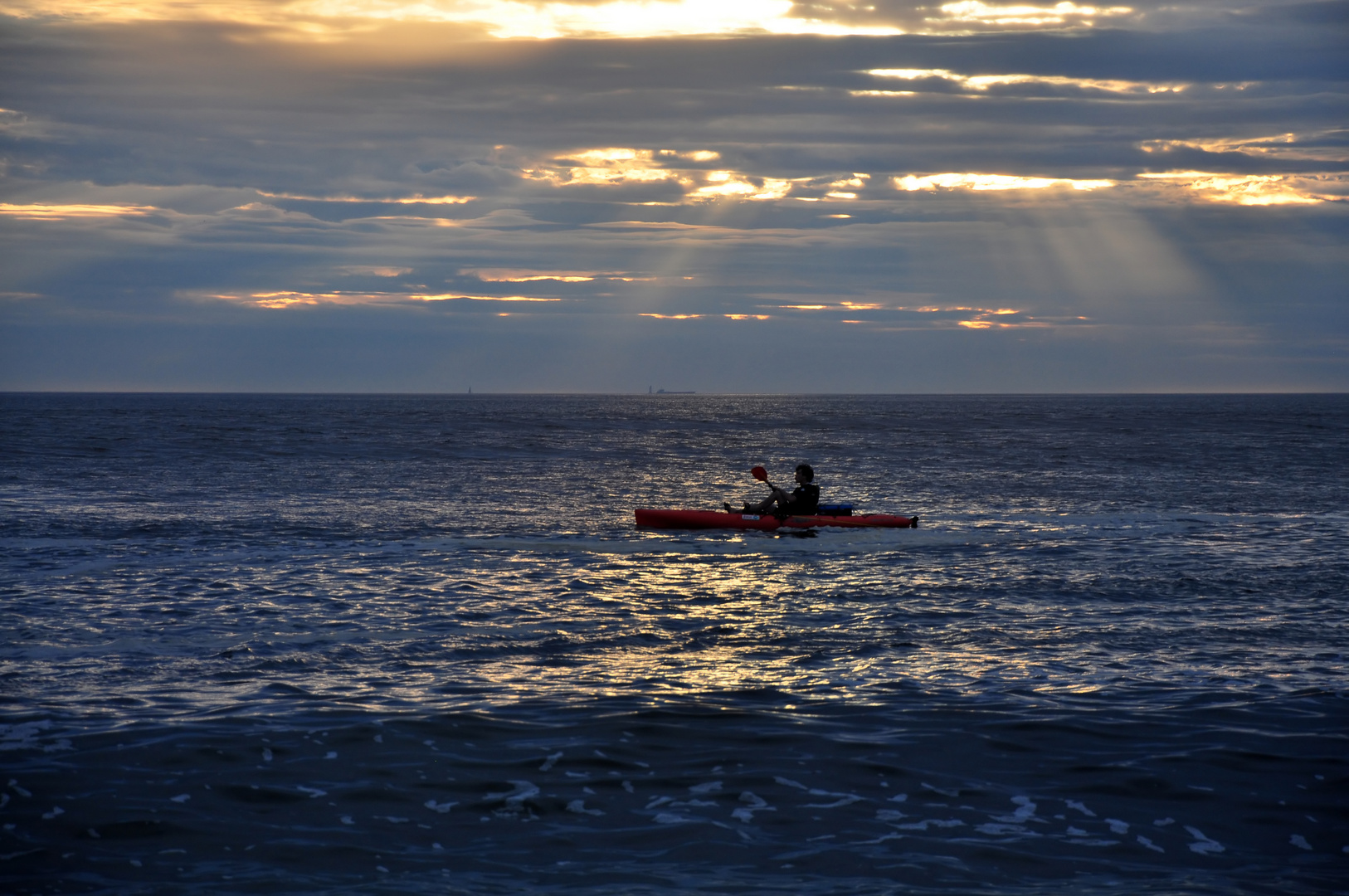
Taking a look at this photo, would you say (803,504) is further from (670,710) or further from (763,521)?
(670,710)

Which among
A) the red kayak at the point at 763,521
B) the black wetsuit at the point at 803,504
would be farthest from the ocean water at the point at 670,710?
the black wetsuit at the point at 803,504

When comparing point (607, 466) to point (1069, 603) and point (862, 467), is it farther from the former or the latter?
point (1069, 603)

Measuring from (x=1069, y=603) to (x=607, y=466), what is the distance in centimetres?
3131

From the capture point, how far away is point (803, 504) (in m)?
22.2

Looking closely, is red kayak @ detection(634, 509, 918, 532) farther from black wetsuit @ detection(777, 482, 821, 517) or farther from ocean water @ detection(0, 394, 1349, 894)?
ocean water @ detection(0, 394, 1349, 894)

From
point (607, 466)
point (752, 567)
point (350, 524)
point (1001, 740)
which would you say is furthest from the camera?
point (607, 466)

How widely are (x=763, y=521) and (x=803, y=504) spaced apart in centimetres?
91

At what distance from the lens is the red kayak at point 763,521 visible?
72.1 feet

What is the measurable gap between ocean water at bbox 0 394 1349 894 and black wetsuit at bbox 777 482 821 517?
0.84 meters

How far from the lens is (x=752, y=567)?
17328 millimetres

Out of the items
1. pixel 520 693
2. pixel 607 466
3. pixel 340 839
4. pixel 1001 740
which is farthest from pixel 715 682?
pixel 607 466

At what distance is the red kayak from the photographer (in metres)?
22.0

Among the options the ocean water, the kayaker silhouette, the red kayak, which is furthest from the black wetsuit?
the ocean water

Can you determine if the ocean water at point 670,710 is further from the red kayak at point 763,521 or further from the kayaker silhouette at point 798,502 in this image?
the kayaker silhouette at point 798,502
